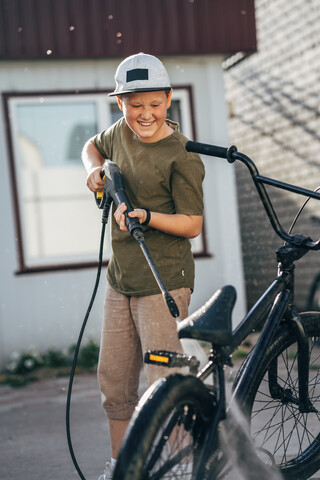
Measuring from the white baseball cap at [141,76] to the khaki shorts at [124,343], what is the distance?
862 millimetres

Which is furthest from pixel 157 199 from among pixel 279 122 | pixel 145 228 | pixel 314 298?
pixel 279 122

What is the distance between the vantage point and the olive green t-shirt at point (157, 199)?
3092mm

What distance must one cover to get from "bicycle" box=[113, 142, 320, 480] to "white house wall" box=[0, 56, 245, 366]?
4.41 metres

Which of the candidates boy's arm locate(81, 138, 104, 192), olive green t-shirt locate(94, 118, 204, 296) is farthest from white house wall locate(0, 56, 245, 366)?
olive green t-shirt locate(94, 118, 204, 296)

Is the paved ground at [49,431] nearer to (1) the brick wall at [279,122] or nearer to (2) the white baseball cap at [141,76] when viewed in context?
(2) the white baseball cap at [141,76]

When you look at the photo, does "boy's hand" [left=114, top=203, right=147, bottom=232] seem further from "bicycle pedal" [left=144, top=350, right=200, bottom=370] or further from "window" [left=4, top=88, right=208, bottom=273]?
"window" [left=4, top=88, right=208, bottom=273]

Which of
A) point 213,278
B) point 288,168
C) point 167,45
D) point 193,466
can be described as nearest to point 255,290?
point 288,168

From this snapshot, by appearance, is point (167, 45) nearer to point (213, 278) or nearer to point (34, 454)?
point (213, 278)

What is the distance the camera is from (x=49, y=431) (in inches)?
197

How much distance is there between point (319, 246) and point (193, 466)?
38.4 inches

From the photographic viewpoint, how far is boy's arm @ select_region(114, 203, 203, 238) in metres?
2.96

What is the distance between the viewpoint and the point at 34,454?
176 inches

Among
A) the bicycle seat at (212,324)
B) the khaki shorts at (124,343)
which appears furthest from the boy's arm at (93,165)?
the bicycle seat at (212,324)

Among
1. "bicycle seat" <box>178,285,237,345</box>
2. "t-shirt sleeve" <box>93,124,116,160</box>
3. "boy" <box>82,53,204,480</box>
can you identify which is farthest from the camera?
"t-shirt sleeve" <box>93,124,116,160</box>
